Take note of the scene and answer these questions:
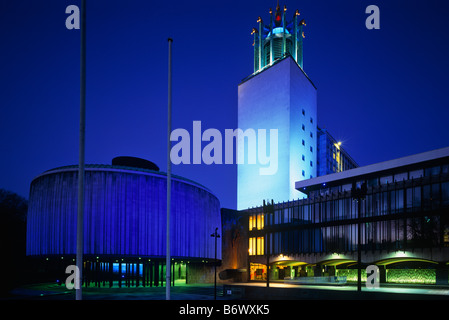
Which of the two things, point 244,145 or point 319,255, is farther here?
point 244,145

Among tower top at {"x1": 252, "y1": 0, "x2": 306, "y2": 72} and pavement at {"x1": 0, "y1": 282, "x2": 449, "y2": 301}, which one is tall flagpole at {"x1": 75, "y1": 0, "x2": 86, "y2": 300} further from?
tower top at {"x1": 252, "y1": 0, "x2": 306, "y2": 72}

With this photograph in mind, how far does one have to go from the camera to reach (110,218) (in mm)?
44156

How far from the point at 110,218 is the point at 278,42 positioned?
6319 centimetres

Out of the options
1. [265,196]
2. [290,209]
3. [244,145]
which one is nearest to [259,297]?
[290,209]

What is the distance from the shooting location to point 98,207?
4406 centimetres

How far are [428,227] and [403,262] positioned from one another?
615 centimetres

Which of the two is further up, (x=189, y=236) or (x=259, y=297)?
(x=189, y=236)

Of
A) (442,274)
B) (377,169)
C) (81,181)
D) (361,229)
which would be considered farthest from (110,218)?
(442,274)

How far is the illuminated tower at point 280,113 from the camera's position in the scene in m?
73.3

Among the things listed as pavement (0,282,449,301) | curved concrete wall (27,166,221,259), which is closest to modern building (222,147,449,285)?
pavement (0,282,449,301)

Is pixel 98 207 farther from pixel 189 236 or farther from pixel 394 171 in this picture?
pixel 394 171

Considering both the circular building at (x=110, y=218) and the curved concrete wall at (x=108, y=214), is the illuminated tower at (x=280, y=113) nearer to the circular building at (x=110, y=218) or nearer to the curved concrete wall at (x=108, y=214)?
the circular building at (x=110, y=218)

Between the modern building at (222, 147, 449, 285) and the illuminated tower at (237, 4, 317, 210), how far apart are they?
7722mm

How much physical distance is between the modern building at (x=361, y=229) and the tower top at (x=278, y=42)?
118 feet
